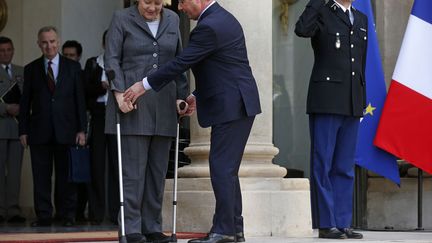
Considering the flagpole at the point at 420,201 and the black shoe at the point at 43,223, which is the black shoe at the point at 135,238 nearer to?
the black shoe at the point at 43,223

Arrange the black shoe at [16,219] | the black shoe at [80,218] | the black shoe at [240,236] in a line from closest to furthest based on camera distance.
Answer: the black shoe at [240,236] < the black shoe at [80,218] < the black shoe at [16,219]

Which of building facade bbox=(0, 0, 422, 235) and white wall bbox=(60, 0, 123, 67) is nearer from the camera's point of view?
building facade bbox=(0, 0, 422, 235)

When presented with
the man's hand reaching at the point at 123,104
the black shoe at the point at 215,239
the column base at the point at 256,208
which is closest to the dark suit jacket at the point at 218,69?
the man's hand reaching at the point at 123,104

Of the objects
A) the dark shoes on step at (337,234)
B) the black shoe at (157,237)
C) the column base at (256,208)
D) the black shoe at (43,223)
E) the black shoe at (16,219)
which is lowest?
the black shoe at (16,219)

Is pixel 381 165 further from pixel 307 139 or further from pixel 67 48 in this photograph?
pixel 67 48

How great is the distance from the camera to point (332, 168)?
11109 millimetres

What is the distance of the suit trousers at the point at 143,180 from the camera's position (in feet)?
32.4

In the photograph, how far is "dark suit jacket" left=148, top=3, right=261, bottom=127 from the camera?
9.71 metres

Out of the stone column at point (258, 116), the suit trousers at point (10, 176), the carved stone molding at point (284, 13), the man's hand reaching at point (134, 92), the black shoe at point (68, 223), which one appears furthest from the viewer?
the suit trousers at point (10, 176)

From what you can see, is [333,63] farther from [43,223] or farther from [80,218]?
[80,218]

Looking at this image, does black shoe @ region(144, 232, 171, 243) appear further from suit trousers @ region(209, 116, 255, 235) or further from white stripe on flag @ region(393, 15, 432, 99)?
white stripe on flag @ region(393, 15, 432, 99)

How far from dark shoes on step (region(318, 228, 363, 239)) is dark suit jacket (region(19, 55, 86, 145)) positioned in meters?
3.27

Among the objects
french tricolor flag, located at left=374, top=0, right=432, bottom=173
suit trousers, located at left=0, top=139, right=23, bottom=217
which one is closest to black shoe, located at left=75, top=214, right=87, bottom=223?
suit trousers, located at left=0, top=139, right=23, bottom=217

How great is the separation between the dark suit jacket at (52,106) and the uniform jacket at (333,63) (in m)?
3.12
